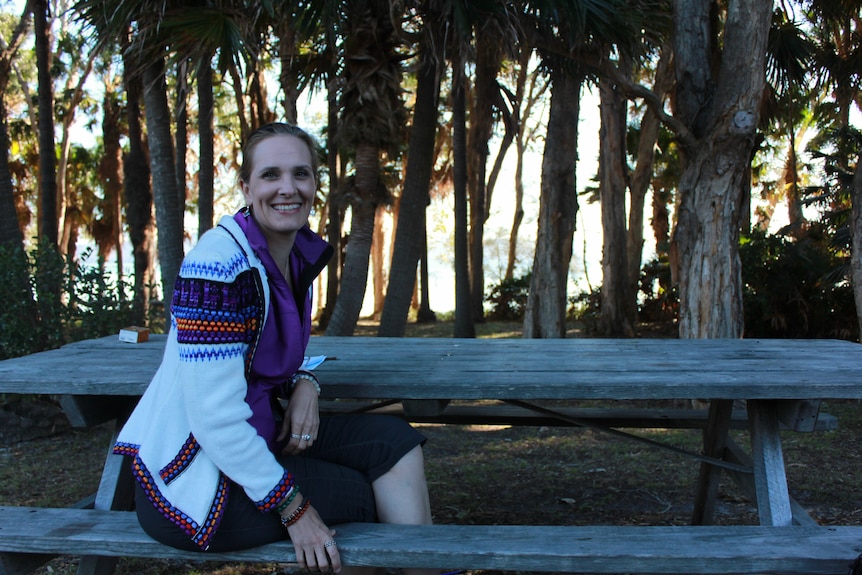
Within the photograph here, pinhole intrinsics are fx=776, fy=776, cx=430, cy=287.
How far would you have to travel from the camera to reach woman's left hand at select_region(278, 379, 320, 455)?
6.88 ft

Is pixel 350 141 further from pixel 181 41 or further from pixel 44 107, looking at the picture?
pixel 44 107

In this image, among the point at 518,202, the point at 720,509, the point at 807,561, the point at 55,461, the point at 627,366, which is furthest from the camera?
the point at 518,202

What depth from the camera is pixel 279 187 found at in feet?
6.97

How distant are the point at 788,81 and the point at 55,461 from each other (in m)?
9.62

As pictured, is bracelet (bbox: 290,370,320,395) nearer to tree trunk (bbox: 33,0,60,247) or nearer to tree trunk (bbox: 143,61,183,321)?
tree trunk (bbox: 143,61,183,321)

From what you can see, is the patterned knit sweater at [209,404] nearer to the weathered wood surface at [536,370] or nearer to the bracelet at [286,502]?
the bracelet at [286,502]

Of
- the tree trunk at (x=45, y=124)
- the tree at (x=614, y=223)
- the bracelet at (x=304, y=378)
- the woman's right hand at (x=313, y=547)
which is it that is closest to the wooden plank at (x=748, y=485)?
the woman's right hand at (x=313, y=547)

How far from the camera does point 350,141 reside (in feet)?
26.0

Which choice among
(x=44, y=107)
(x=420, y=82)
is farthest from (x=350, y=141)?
(x=44, y=107)

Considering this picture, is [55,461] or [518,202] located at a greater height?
[518,202]

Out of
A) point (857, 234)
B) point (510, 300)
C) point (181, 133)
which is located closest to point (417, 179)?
point (857, 234)

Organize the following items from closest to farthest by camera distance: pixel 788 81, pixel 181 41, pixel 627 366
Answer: pixel 627 366
pixel 181 41
pixel 788 81

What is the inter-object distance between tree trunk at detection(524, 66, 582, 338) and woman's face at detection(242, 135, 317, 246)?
761 cm

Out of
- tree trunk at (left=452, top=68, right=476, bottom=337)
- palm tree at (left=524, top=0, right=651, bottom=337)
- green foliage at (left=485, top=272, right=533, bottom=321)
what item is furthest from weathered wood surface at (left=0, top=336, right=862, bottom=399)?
green foliage at (left=485, top=272, right=533, bottom=321)
